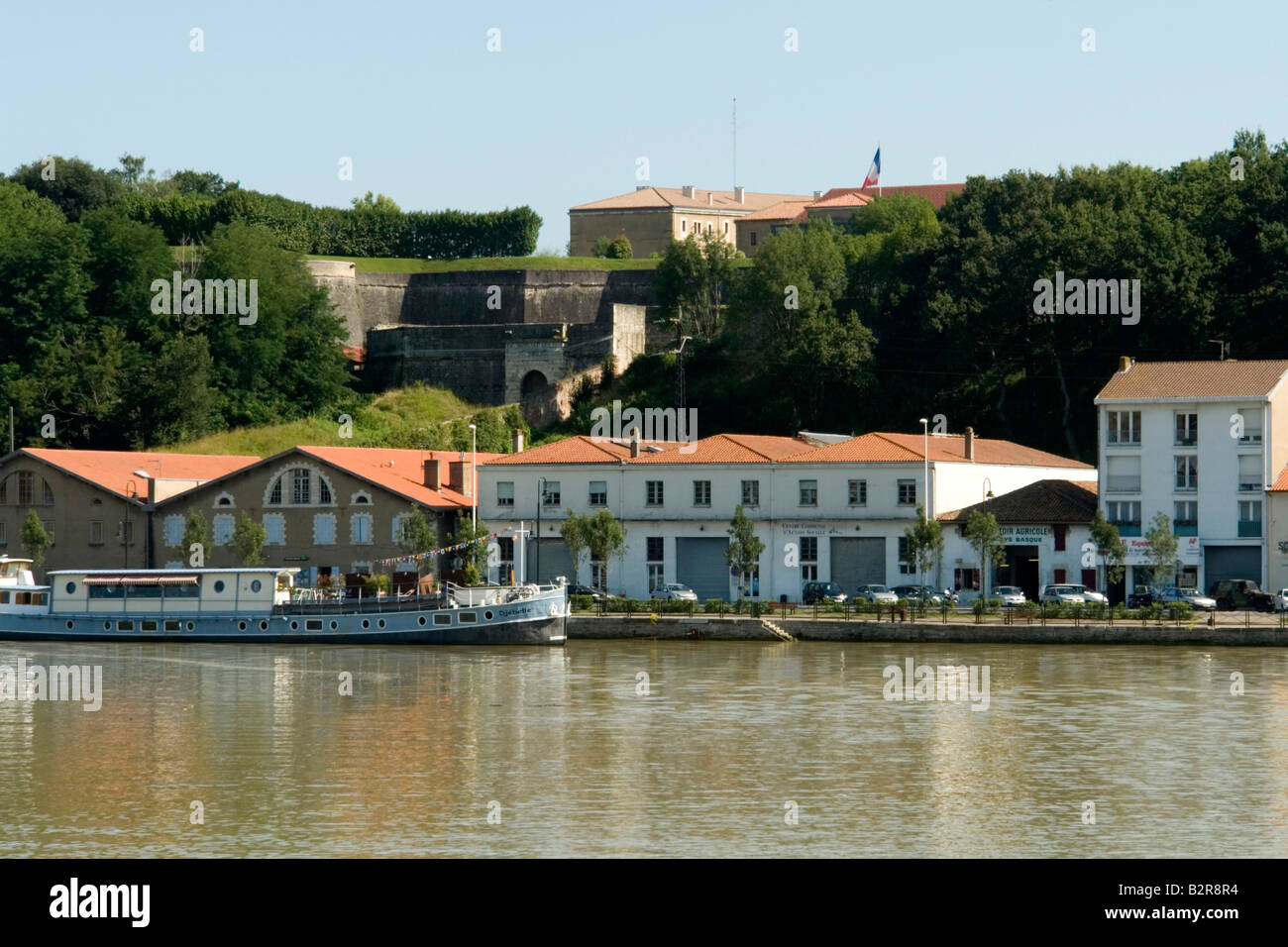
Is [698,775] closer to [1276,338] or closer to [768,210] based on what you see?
[1276,338]

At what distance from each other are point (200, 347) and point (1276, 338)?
56.3m

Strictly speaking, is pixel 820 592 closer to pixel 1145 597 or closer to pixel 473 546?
pixel 1145 597

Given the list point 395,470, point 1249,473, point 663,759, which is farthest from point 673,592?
point 663,759

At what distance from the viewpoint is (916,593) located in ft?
222

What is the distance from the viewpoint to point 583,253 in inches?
6156

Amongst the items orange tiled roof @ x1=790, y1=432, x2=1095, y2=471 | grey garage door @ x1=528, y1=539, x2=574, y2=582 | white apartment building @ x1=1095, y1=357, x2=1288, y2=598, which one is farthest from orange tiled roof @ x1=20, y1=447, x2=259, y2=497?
white apartment building @ x1=1095, y1=357, x2=1288, y2=598

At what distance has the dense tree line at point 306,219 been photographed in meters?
137

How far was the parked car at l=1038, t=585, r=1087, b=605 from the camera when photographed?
63669 mm

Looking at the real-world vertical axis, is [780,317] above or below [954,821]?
above

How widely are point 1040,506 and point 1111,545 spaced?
5.59 m

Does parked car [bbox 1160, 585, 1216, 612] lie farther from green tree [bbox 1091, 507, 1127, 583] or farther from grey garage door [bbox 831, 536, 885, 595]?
grey garage door [bbox 831, 536, 885, 595]

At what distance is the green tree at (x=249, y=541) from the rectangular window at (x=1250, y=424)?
36072 mm

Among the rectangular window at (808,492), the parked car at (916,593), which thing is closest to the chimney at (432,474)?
the rectangular window at (808,492)
